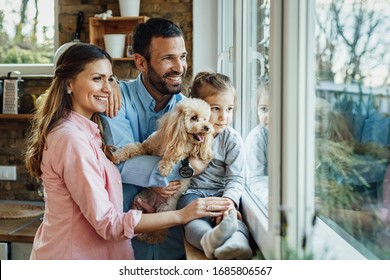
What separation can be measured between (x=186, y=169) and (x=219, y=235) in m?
0.28

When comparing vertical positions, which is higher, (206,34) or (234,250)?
(206,34)

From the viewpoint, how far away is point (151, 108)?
1.30 meters

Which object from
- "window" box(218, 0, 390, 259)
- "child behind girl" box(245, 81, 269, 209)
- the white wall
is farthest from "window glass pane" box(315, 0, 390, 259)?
the white wall

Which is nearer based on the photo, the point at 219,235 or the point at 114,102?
the point at 219,235

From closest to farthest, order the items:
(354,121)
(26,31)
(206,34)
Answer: (354,121)
(206,34)
(26,31)

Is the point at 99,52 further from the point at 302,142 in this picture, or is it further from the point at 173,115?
the point at 302,142

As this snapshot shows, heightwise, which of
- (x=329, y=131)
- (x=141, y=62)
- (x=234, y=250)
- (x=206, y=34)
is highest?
(x=206, y=34)

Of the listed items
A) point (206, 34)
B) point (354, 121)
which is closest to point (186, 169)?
point (354, 121)

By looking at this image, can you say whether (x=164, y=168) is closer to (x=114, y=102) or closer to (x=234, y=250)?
(x=114, y=102)

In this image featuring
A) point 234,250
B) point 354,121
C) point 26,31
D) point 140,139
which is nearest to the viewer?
point 354,121

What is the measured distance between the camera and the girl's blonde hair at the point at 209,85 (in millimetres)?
1218

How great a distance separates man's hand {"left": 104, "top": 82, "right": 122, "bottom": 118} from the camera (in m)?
1.21

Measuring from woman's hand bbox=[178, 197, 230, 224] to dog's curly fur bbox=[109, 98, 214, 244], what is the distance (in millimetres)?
111

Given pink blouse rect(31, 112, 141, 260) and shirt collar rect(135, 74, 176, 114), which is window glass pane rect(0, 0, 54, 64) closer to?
shirt collar rect(135, 74, 176, 114)
